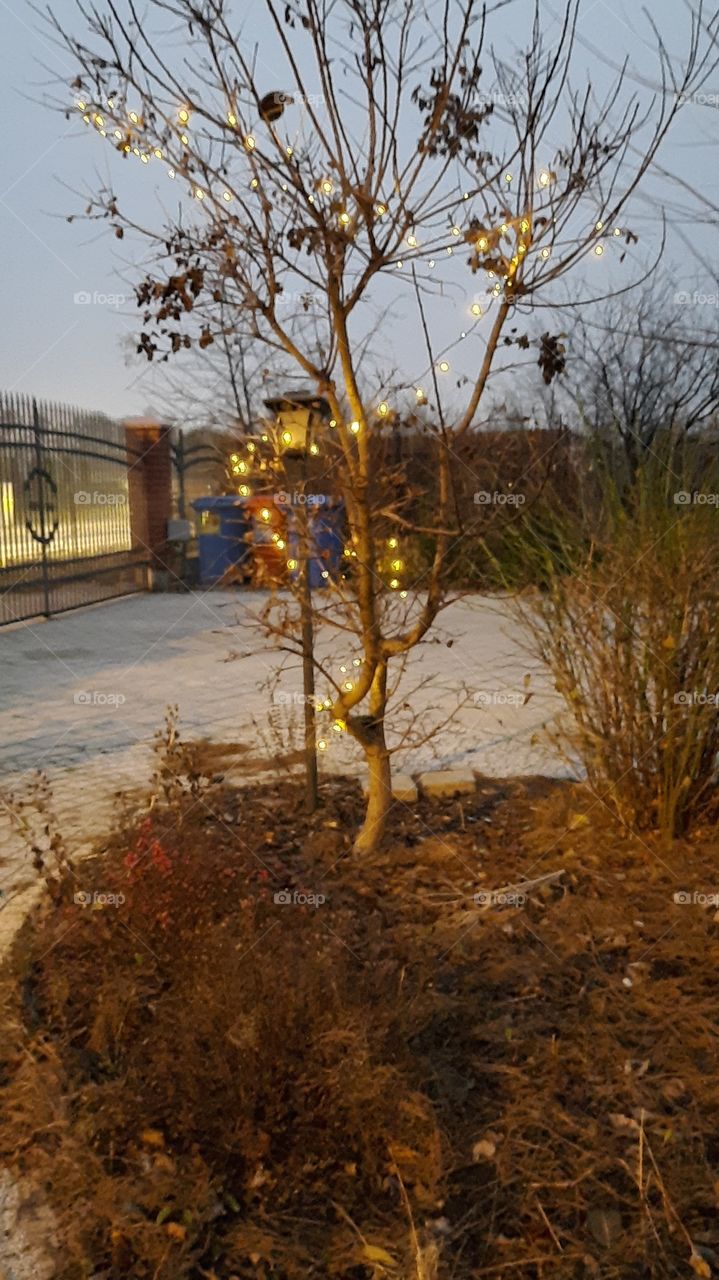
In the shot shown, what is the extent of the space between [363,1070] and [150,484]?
14.6 meters

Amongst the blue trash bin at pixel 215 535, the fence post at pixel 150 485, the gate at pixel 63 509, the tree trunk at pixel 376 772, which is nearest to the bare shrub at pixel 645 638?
the tree trunk at pixel 376 772

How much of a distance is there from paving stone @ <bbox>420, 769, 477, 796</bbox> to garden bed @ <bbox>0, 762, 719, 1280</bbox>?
3.84 feet

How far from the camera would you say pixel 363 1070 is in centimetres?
259

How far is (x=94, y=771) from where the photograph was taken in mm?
5984

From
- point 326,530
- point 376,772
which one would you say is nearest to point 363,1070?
point 376,772

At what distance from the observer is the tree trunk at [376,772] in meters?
4.50

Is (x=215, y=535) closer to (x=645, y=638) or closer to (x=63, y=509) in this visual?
(x=63, y=509)

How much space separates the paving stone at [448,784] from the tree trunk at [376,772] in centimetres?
81

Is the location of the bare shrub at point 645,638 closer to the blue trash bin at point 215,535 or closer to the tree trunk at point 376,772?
the tree trunk at point 376,772

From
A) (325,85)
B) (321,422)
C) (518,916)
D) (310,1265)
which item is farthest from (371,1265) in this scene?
(325,85)

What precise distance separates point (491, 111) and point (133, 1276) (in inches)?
166

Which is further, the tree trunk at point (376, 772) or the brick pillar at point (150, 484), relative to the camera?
the brick pillar at point (150, 484)

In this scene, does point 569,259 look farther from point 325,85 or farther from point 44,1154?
point 44,1154

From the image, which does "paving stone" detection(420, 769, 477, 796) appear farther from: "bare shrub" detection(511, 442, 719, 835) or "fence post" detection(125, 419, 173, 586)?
"fence post" detection(125, 419, 173, 586)
